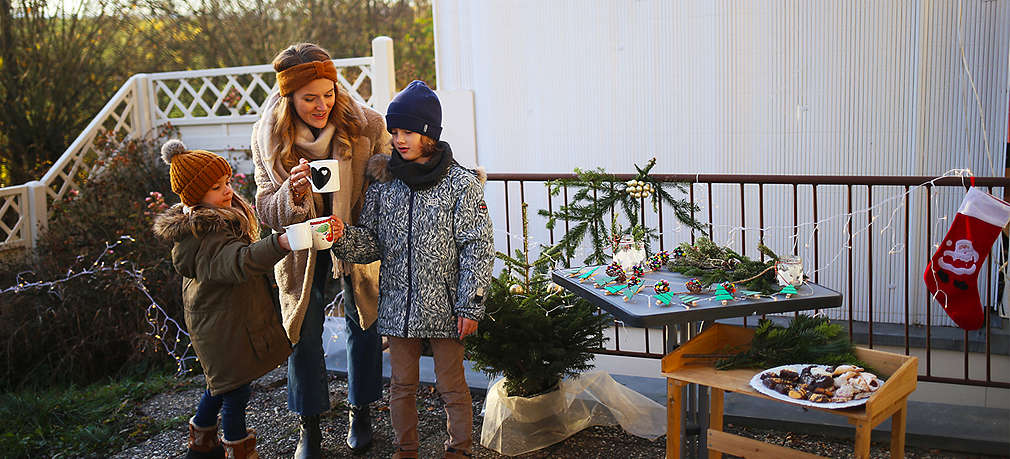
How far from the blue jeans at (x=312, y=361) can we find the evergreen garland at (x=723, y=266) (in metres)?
1.41

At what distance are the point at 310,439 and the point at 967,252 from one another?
2785 millimetres

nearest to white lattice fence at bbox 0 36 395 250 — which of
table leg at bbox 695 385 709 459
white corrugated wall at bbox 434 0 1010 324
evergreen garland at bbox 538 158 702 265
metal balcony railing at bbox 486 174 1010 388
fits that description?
white corrugated wall at bbox 434 0 1010 324

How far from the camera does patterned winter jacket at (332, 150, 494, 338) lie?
3.04 metres

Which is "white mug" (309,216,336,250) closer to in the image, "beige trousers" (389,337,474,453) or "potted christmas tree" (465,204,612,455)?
"beige trousers" (389,337,474,453)

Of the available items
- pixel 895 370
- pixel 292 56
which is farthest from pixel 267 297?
pixel 895 370

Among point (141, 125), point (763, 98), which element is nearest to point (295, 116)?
point (763, 98)

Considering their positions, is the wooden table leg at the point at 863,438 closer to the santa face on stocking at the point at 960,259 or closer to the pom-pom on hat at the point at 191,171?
the santa face on stocking at the point at 960,259

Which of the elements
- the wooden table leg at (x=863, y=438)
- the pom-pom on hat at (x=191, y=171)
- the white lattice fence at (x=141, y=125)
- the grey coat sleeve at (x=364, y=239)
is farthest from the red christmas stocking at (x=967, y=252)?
the white lattice fence at (x=141, y=125)

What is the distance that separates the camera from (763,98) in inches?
199

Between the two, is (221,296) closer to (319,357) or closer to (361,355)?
(319,357)

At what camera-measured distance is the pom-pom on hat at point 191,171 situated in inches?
116

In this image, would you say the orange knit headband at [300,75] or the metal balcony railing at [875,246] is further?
the metal balcony railing at [875,246]

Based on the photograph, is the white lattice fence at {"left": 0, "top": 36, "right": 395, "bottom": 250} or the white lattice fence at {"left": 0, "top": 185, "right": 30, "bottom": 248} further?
the white lattice fence at {"left": 0, "top": 36, "right": 395, "bottom": 250}

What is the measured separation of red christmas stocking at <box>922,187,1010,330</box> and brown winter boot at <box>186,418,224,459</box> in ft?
9.69
